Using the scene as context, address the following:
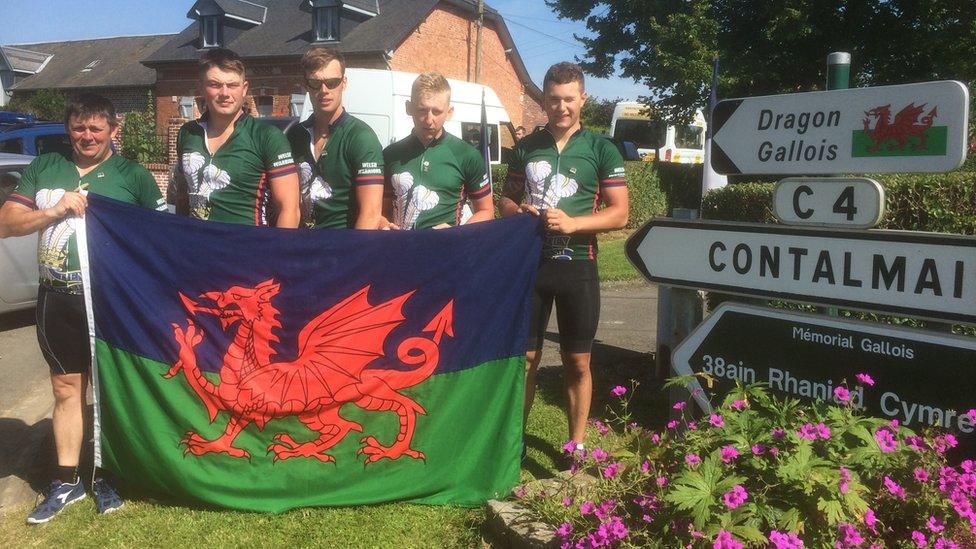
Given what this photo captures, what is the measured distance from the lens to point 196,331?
12.2 feet

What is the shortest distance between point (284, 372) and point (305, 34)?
31873 millimetres

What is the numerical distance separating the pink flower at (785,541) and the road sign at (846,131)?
1.26 meters

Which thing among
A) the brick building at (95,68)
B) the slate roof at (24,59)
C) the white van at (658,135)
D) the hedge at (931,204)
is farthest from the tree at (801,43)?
the slate roof at (24,59)

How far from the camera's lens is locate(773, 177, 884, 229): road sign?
275 cm

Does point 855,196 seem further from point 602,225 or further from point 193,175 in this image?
point 193,175

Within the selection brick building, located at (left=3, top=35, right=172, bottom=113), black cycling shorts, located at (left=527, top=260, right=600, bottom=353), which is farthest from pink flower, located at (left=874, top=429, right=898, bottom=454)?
brick building, located at (left=3, top=35, right=172, bottom=113)

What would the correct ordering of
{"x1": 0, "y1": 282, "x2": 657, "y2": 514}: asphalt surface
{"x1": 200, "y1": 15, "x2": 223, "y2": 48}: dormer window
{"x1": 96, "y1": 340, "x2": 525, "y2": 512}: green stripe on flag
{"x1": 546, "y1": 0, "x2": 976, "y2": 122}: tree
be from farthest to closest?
{"x1": 200, "y1": 15, "x2": 223, "y2": 48}: dormer window < {"x1": 546, "y1": 0, "x2": 976, "y2": 122}: tree < {"x1": 0, "y1": 282, "x2": 657, "y2": 514}: asphalt surface < {"x1": 96, "y1": 340, "x2": 525, "y2": 512}: green stripe on flag

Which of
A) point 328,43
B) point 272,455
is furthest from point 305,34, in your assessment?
point 272,455

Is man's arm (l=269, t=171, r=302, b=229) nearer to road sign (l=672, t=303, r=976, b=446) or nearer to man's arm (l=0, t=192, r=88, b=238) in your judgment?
man's arm (l=0, t=192, r=88, b=238)

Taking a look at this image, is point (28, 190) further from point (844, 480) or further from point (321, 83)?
point (844, 480)

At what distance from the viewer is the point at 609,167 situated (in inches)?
155

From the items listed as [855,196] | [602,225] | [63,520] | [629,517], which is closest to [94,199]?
[63,520]

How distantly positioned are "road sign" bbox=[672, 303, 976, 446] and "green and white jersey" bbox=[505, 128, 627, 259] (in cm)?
82

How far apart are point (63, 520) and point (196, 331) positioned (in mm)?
1081
